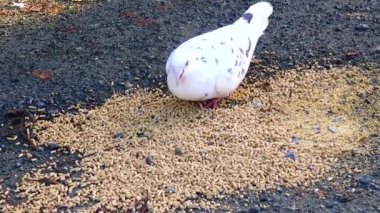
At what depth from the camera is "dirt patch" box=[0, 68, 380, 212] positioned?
3094 millimetres

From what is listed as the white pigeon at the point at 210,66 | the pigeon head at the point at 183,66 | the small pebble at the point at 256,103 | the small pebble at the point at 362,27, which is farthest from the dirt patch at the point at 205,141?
the small pebble at the point at 362,27

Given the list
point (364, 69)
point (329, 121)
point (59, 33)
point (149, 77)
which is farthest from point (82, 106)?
point (364, 69)

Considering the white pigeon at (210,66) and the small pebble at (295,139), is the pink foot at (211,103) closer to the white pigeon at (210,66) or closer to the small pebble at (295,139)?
the white pigeon at (210,66)

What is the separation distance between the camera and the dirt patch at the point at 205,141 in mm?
3094

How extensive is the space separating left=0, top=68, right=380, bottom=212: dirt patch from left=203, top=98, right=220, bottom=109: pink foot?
0.14 feet

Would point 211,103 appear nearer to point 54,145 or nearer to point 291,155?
point 291,155

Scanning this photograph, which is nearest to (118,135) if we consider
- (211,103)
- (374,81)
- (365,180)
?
(211,103)

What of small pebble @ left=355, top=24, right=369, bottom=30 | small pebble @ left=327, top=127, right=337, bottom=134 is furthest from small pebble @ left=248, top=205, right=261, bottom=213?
small pebble @ left=355, top=24, right=369, bottom=30

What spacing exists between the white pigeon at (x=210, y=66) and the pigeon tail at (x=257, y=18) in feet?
0.41

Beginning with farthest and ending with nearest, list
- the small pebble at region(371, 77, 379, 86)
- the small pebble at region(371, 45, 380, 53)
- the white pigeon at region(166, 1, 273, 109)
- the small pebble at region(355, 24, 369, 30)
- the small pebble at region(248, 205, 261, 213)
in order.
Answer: the small pebble at region(355, 24, 369, 30) → the small pebble at region(371, 45, 380, 53) → the small pebble at region(371, 77, 379, 86) → the white pigeon at region(166, 1, 273, 109) → the small pebble at region(248, 205, 261, 213)

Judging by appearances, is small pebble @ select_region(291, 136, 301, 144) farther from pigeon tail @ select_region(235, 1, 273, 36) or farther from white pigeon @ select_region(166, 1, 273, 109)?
pigeon tail @ select_region(235, 1, 273, 36)

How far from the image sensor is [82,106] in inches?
147

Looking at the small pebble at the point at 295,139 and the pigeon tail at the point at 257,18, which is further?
the pigeon tail at the point at 257,18

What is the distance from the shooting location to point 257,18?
3.98 meters
